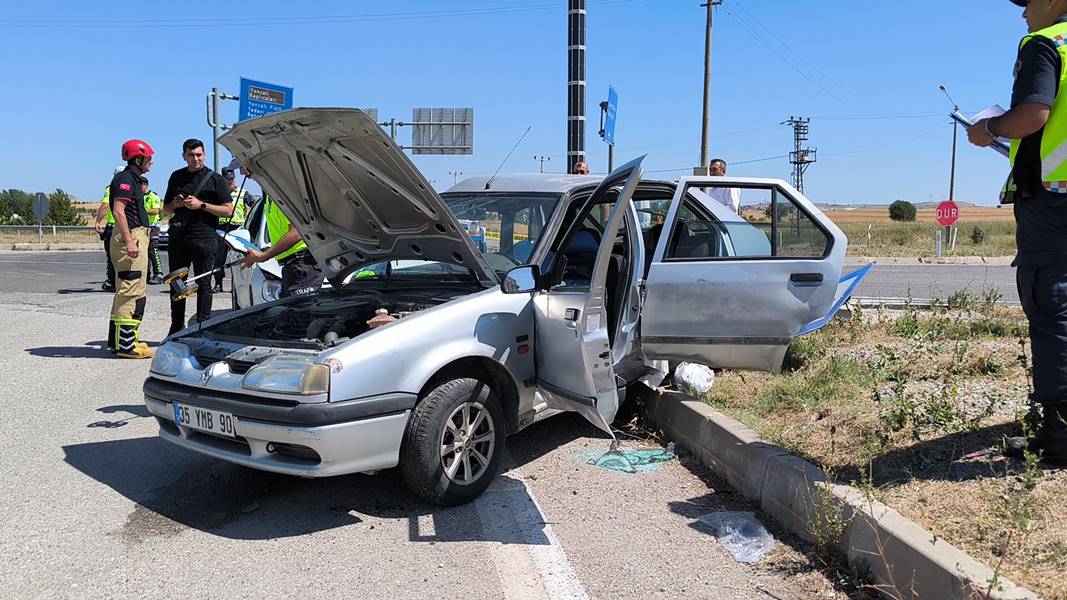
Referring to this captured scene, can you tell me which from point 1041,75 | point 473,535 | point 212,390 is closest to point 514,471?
point 473,535

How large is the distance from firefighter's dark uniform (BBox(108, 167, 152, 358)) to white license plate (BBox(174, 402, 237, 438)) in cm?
422

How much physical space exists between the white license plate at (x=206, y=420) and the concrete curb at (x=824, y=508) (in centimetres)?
265

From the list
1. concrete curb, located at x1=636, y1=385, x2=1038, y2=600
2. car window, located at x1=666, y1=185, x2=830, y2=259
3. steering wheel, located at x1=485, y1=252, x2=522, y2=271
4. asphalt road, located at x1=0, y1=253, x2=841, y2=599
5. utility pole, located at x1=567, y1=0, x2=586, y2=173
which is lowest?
asphalt road, located at x1=0, y1=253, x2=841, y2=599

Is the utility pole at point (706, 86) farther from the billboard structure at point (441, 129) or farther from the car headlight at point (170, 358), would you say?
the car headlight at point (170, 358)

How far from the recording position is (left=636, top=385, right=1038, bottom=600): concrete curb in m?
2.75

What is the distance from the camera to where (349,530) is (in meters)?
3.88

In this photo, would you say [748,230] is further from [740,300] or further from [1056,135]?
[1056,135]

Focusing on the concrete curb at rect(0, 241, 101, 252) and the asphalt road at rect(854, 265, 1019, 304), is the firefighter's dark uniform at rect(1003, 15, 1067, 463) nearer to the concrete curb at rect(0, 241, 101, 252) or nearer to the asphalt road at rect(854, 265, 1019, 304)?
the asphalt road at rect(854, 265, 1019, 304)

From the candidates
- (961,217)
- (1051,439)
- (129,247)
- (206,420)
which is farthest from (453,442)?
(961,217)

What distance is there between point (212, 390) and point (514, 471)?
5.91 ft

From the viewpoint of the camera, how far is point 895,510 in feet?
10.6

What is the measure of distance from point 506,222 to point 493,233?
0.38ft

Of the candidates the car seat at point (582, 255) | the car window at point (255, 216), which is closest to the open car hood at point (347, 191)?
the car seat at point (582, 255)

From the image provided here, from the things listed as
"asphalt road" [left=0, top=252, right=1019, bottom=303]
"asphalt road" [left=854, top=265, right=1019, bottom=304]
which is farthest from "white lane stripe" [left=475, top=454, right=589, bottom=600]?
"asphalt road" [left=0, top=252, right=1019, bottom=303]
